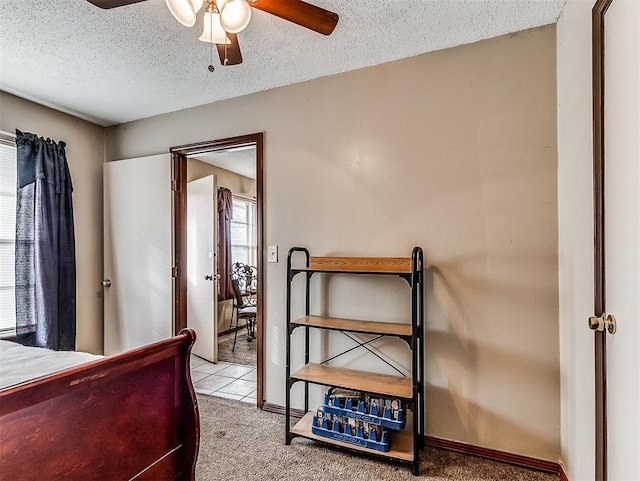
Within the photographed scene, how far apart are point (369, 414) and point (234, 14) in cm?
200

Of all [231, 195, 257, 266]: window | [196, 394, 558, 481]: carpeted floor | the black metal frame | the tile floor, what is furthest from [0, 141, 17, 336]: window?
[231, 195, 257, 266]: window

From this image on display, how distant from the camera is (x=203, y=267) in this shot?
3965mm

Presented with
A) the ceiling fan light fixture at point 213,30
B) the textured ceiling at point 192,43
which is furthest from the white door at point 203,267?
the ceiling fan light fixture at point 213,30

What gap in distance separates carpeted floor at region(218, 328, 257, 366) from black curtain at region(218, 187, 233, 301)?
562mm

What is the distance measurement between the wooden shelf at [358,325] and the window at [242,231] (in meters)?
3.18

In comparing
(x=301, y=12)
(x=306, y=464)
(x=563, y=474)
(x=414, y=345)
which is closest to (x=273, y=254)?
(x=414, y=345)

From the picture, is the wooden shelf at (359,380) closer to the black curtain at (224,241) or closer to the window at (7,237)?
the window at (7,237)

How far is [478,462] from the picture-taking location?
1994 millimetres

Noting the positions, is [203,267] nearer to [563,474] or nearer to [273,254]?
[273,254]

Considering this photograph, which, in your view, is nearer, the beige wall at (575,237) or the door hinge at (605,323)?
the door hinge at (605,323)

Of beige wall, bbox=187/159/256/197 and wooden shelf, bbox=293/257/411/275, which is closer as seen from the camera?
wooden shelf, bbox=293/257/411/275

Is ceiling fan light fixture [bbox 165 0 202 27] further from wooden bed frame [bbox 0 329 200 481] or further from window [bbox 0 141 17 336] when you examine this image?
→ window [bbox 0 141 17 336]

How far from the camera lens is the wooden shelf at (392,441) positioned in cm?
193

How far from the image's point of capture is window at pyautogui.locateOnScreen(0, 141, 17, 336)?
2659 millimetres
